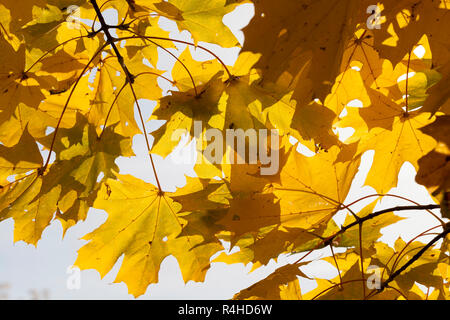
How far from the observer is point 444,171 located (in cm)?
68

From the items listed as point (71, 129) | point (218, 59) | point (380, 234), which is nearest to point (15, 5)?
point (71, 129)

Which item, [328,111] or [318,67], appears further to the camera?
[328,111]

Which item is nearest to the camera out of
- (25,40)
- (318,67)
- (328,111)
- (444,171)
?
(444,171)

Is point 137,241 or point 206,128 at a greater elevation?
point 206,128

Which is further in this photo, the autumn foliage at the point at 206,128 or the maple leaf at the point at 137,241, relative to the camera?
the maple leaf at the point at 137,241

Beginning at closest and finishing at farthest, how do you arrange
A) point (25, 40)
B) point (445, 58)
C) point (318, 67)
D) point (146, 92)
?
point (318, 67)
point (445, 58)
point (25, 40)
point (146, 92)

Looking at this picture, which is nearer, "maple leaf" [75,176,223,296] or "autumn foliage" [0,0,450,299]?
"autumn foliage" [0,0,450,299]

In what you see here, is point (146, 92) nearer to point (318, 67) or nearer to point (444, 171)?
point (318, 67)

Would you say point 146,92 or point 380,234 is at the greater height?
point 146,92

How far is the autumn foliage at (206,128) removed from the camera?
128 centimetres

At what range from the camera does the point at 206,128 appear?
57.9 inches

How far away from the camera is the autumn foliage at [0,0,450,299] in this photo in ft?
4.19
